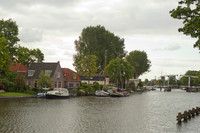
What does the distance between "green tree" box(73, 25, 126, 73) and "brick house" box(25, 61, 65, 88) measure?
27.3 meters

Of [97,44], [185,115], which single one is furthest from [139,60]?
[185,115]

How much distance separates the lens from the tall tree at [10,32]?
73438 millimetres

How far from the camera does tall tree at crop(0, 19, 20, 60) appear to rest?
7344cm

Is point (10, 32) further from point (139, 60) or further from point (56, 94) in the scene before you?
point (139, 60)

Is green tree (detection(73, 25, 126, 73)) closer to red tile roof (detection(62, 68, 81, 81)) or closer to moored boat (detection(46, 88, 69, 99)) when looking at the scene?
red tile roof (detection(62, 68, 81, 81))

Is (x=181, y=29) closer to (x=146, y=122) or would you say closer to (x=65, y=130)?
(x=146, y=122)

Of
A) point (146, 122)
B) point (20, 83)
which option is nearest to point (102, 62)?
point (20, 83)

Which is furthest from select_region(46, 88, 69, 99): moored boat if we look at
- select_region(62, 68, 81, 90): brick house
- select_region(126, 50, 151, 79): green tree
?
select_region(126, 50, 151, 79): green tree

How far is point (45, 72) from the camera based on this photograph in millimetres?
82188

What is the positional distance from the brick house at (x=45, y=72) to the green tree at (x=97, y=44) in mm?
27295

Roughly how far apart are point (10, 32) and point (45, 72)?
57.1 ft

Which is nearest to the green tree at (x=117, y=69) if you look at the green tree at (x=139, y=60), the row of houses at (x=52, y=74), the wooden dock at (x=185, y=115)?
the row of houses at (x=52, y=74)

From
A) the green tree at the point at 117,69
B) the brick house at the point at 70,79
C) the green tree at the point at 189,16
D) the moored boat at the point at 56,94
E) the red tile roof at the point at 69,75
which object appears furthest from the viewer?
the green tree at the point at 117,69

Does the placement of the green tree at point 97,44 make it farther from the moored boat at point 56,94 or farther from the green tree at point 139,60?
the moored boat at point 56,94
